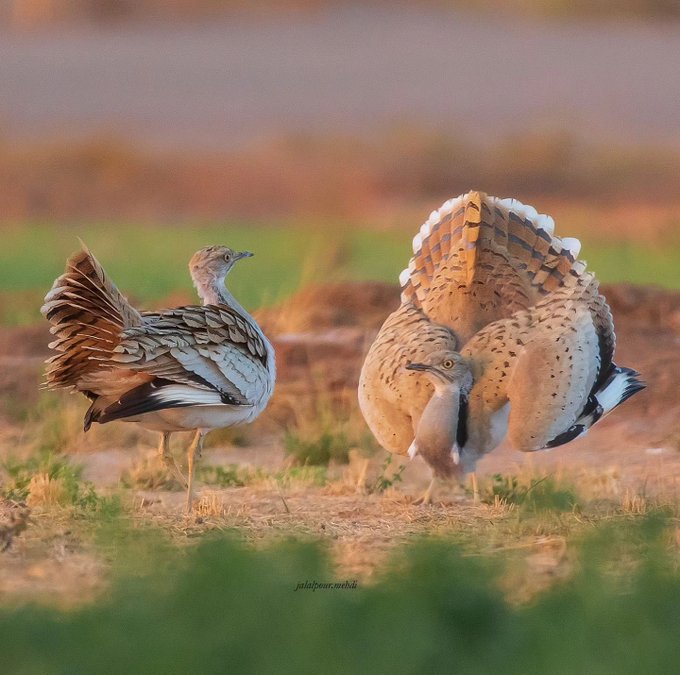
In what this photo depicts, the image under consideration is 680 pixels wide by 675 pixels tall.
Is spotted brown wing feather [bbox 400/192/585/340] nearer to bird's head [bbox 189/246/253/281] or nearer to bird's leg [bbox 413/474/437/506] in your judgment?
bird's leg [bbox 413/474/437/506]

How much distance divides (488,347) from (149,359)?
1.71 metres

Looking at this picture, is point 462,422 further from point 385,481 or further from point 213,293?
point 213,293

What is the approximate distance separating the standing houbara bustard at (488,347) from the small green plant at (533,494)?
0.25 m

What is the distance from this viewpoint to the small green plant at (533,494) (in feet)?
25.7

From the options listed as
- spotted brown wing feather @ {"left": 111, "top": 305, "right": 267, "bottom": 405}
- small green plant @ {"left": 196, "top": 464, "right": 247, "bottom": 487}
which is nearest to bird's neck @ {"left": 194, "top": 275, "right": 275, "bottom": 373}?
spotted brown wing feather @ {"left": 111, "top": 305, "right": 267, "bottom": 405}

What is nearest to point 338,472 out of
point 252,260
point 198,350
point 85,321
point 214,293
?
point 214,293

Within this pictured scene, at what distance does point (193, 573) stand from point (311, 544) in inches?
20.8

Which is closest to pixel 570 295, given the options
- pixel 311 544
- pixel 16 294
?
pixel 311 544

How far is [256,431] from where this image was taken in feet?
35.8

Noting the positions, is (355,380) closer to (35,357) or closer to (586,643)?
(35,357)

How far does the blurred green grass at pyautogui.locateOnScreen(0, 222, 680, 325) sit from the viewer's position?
15523mm

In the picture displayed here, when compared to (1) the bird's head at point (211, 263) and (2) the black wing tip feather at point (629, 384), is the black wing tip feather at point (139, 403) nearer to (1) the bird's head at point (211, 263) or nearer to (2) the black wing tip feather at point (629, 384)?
(1) the bird's head at point (211, 263)

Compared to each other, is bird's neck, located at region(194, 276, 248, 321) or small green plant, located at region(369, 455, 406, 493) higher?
bird's neck, located at region(194, 276, 248, 321)

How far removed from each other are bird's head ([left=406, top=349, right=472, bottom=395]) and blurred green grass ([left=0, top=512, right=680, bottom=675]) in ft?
7.12
